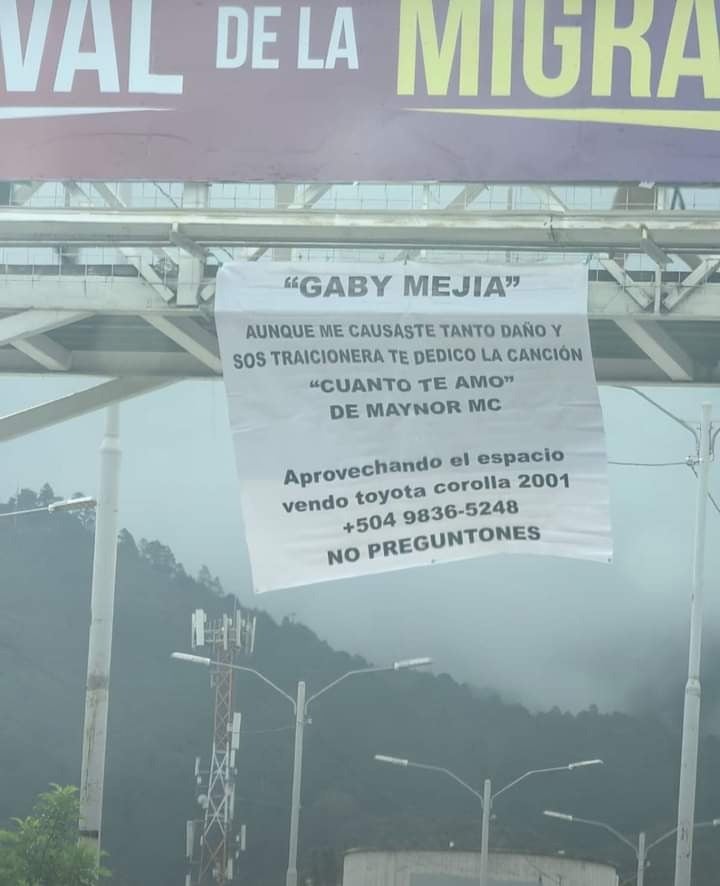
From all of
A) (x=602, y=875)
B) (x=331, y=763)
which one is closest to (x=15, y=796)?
(x=331, y=763)

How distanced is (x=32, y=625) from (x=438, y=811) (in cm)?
2487

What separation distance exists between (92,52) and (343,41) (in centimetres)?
173

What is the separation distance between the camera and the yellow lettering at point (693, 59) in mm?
11664

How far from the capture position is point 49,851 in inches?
644

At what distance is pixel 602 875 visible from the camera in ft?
159

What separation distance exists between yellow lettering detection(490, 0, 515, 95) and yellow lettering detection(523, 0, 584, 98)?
0.10 metres

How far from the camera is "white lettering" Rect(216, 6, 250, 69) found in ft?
40.0

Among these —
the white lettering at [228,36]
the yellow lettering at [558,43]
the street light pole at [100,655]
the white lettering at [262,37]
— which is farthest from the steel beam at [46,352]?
the street light pole at [100,655]

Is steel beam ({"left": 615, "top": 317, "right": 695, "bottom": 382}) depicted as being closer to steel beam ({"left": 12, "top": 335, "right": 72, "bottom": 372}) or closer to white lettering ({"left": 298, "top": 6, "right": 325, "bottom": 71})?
white lettering ({"left": 298, "top": 6, "right": 325, "bottom": 71})

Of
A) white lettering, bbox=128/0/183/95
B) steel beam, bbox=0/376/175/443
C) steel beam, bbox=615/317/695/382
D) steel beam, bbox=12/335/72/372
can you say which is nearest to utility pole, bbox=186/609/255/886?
steel beam, bbox=0/376/175/443

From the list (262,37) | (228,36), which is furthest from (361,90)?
(228,36)

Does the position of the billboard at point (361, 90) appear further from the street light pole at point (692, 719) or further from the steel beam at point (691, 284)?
the street light pole at point (692, 719)

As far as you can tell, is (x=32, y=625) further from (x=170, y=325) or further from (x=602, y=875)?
(x=170, y=325)

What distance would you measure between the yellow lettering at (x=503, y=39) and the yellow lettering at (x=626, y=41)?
551 millimetres
